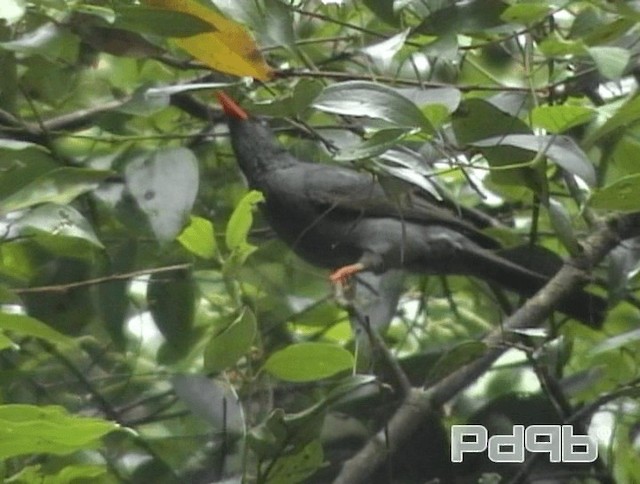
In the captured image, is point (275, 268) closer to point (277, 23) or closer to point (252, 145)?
point (252, 145)

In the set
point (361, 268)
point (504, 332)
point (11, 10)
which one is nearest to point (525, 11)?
point (504, 332)

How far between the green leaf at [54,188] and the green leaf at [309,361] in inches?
7.6

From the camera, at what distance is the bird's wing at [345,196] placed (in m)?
1.39

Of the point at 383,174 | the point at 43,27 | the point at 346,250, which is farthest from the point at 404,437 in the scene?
the point at 346,250

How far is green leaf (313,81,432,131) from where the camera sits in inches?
30.5

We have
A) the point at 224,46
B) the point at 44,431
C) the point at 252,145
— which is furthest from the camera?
the point at 252,145

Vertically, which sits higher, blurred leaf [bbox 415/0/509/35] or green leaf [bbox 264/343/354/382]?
blurred leaf [bbox 415/0/509/35]

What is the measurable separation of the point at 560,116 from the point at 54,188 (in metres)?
0.37

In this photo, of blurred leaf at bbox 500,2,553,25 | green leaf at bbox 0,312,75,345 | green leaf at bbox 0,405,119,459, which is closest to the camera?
green leaf at bbox 0,405,119,459

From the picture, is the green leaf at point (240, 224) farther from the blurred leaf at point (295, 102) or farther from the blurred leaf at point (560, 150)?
the blurred leaf at point (560, 150)

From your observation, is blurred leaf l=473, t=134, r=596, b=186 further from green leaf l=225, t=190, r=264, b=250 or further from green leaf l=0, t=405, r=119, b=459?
green leaf l=0, t=405, r=119, b=459

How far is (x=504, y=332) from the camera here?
0.94 m

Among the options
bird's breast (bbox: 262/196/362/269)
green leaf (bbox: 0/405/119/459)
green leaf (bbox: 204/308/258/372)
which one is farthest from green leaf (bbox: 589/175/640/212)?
bird's breast (bbox: 262/196/362/269)

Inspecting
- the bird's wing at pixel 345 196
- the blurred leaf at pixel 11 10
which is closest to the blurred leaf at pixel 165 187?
the blurred leaf at pixel 11 10
